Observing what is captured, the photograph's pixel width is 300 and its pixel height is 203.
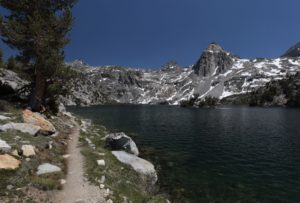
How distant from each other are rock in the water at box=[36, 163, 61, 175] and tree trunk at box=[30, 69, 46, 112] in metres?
24.7

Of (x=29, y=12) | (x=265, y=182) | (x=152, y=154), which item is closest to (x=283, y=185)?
(x=265, y=182)

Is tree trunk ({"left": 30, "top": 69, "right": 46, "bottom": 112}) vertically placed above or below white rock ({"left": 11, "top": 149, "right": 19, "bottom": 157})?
above

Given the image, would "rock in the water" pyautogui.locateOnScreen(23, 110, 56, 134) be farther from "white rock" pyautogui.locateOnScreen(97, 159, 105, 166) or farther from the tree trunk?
the tree trunk

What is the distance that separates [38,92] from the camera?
44.3 m

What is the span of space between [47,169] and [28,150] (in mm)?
3045

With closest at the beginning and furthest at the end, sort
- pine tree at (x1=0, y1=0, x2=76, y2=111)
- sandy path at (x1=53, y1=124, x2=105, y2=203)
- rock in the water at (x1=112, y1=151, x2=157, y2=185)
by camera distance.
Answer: sandy path at (x1=53, y1=124, x2=105, y2=203) → rock in the water at (x1=112, y1=151, x2=157, y2=185) → pine tree at (x1=0, y1=0, x2=76, y2=111)

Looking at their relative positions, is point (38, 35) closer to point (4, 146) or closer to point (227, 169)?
point (4, 146)

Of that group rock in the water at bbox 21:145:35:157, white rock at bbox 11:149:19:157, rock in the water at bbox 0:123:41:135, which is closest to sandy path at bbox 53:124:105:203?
rock in the water at bbox 21:145:35:157

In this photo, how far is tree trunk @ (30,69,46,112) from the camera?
42.9 meters

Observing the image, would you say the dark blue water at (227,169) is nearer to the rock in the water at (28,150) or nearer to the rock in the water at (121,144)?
the rock in the water at (121,144)

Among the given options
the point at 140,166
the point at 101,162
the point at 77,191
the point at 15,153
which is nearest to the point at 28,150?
the point at 15,153

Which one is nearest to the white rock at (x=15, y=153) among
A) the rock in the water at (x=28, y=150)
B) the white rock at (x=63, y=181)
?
the rock in the water at (x=28, y=150)

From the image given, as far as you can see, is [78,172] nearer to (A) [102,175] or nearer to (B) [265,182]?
(A) [102,175]

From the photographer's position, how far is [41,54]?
41.5m
